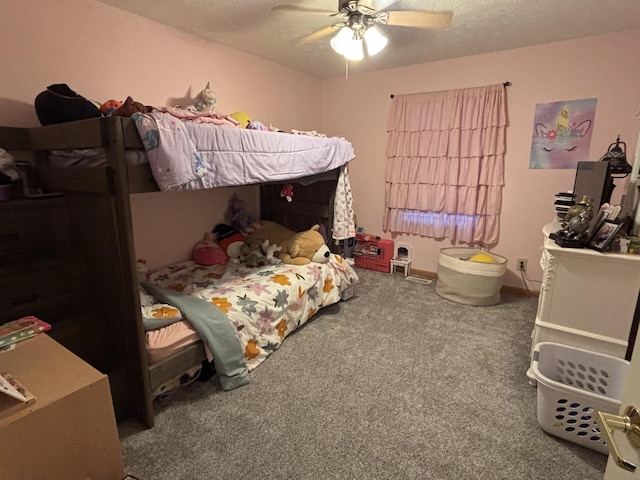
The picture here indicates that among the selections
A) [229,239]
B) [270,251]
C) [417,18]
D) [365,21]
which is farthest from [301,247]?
[417,18]

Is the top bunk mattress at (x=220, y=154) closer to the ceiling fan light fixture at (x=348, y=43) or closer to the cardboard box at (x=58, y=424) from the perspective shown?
the ceiling fan light fixture at (x=348, y=43)

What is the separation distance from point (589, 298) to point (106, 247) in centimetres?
239

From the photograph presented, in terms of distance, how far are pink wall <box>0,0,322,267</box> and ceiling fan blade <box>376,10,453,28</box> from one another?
153cm

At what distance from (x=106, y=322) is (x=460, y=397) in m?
1.92

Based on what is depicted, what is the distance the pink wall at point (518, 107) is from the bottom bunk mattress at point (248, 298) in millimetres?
1438

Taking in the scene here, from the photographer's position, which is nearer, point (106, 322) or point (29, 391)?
point (29, 391)

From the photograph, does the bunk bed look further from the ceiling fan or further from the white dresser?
the white dresser

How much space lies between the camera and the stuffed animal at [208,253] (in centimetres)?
287

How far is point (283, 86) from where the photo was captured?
11.8ft

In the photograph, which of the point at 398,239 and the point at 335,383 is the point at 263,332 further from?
the point at 398,239

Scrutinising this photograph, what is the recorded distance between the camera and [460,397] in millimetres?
1888

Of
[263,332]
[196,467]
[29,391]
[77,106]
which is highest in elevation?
[77,106]

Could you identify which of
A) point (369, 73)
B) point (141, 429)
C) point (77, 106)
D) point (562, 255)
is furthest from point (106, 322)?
point (369, 73)

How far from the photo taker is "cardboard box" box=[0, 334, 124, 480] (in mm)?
938
